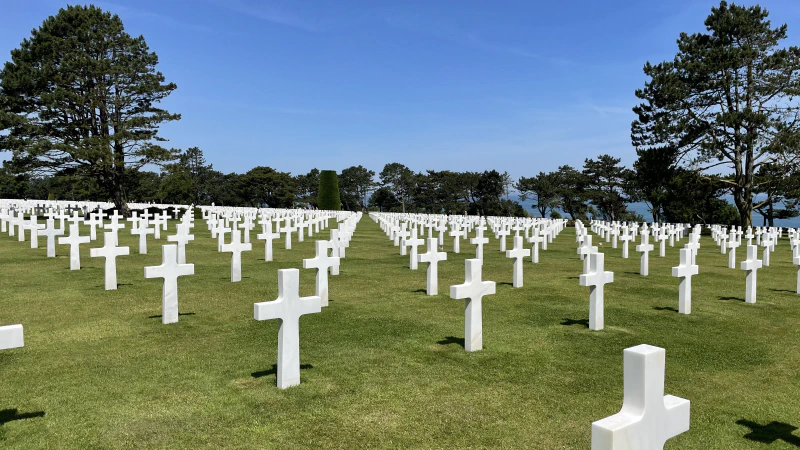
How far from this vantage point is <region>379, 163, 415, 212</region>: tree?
95062 millimetres

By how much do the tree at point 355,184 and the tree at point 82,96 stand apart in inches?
2384

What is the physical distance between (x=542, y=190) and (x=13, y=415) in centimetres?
6920

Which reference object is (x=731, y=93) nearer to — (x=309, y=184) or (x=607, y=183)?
(x=607, y=183)

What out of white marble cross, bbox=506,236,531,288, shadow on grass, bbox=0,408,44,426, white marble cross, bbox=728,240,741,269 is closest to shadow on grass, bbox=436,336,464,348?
shadow on grass, bbox=0,408,44,426

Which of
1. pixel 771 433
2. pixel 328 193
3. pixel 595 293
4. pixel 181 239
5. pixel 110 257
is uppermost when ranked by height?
pixel 328 193

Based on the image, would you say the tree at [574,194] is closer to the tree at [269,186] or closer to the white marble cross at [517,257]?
the tree at [269,186]

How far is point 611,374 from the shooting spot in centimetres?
505

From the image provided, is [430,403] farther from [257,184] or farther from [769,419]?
[257,184]

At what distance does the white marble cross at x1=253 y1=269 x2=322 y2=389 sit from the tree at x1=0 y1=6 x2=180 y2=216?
1270 inches

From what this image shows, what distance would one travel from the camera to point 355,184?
321 ft

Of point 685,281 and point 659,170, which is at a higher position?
point 659,170

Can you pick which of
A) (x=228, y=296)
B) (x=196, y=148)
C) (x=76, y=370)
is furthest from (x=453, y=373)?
(x=196, y=148)

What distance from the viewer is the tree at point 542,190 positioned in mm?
68938

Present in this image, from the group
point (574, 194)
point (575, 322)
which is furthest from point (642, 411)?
point (574, 194)
